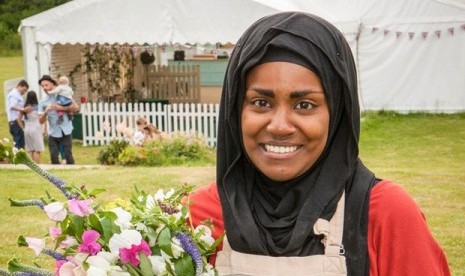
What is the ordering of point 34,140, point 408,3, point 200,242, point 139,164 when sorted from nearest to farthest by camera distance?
point 200,242, point 139,164, point 34,140, point 408,3

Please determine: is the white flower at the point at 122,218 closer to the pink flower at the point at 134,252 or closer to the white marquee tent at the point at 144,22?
the pink flower at the point at 134,252

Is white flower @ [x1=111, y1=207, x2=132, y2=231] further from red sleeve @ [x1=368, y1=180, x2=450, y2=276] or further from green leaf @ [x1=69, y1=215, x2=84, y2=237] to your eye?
red sleeve @ [x1=368, y1=180, x2=450, y2=276]

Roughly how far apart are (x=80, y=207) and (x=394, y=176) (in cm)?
905

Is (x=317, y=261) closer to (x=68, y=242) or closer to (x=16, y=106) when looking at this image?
(x=68, y=242)

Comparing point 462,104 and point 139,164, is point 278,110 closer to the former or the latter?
point 139,164

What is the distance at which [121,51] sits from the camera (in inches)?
743

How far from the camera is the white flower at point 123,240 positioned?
1.90 meters

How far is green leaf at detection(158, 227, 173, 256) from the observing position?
6.33ft

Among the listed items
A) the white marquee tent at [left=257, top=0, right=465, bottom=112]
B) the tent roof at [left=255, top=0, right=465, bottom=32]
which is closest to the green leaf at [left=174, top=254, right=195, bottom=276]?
the white marquee tent at [left=257, top=0, right=465, bottom=112]

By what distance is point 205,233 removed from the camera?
2.11 m

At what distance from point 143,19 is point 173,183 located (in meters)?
4.91

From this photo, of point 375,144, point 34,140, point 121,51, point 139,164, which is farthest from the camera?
point 121,51

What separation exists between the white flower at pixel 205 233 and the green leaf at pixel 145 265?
210 mm


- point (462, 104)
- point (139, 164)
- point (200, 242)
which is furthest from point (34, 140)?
point (200, 242)
